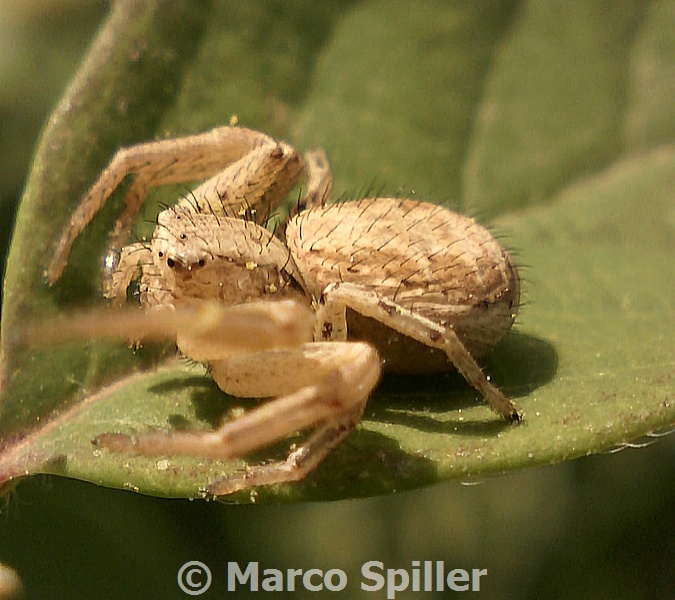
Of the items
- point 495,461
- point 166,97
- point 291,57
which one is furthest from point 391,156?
point 495,461

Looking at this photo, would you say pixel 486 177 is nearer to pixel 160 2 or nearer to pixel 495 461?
pixel 160 2

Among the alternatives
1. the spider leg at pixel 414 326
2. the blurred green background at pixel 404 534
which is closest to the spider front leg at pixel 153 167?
the blurred green background at pixel 404 534

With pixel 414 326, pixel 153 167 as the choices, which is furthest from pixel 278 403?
pixel 153 167

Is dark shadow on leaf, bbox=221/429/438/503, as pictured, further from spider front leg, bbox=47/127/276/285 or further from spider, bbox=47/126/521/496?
spider front leg, bbox=47/127/276/285

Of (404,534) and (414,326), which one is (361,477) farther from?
(404,534)

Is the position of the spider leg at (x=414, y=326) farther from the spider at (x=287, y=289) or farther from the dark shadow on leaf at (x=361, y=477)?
the dark shadow on leaf at (x=361, y=477)

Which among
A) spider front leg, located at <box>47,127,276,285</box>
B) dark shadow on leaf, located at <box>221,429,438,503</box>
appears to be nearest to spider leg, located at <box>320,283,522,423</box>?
dark shadow on leaf, located at <box>221,429,438,503</box>
